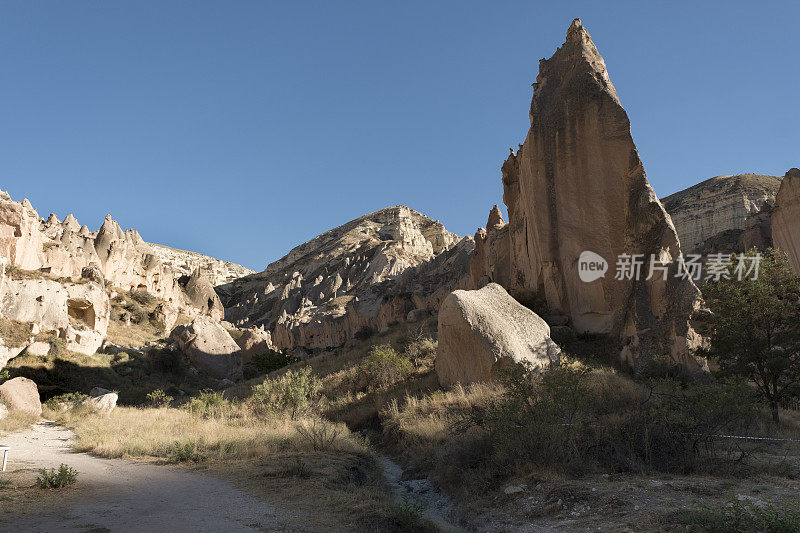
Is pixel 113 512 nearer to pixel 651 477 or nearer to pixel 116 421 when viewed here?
pixel 651 477

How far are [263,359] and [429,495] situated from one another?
99.7ft

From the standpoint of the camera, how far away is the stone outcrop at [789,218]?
32062 millimetres

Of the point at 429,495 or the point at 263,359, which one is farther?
the point at 263,359

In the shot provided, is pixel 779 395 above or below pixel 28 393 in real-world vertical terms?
Result: below

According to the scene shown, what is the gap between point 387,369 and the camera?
1709 cm

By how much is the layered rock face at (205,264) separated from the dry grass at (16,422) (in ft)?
355

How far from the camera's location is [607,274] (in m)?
17.5

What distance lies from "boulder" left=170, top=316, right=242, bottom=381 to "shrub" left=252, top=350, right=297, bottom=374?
2.35 m

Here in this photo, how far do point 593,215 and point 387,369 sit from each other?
399 inches

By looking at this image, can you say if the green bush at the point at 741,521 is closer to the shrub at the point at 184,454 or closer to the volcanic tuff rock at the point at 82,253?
the shrub at the point at 184,454

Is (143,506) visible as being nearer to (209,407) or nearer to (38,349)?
(209,407)

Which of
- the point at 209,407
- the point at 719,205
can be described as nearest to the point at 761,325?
the point at 209,407

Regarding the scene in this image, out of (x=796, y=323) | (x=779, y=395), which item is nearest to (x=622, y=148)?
(x=796, y=323)

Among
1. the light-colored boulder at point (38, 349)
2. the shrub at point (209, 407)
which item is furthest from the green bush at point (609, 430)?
the light-colored boulder at point (38, 349)
